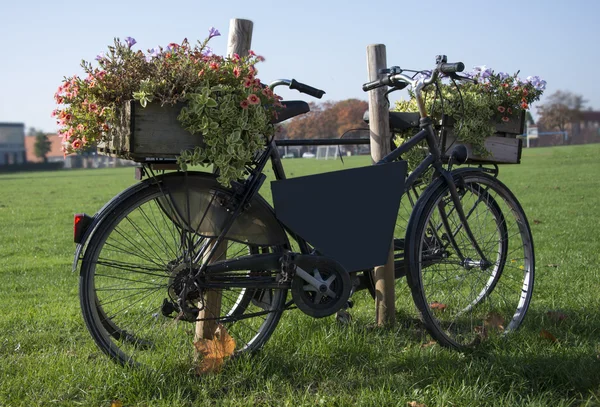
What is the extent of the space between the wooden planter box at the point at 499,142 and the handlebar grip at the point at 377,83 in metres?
0.58

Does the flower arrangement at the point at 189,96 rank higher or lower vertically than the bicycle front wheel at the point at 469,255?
higher

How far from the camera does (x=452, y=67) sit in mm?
3627

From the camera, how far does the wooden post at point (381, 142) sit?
4.14m

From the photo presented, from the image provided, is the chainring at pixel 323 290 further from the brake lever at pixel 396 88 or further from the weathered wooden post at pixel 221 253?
the brake lever at pixel 396 88

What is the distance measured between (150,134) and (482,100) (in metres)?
2.26

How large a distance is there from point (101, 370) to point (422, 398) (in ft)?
5.12

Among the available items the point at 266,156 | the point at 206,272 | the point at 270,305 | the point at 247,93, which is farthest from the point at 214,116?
the point at 270,305

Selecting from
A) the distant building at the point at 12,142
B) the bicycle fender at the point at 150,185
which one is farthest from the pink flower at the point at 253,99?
the distant building at the point at 12,142

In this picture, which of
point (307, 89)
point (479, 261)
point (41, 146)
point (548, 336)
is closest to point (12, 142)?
point (41, 146)

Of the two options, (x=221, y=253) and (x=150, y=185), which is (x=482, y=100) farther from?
(x=150, y=185)

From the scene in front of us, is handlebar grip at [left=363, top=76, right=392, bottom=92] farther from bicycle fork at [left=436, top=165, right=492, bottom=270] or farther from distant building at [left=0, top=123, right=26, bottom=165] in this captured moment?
distant building at [left=0, top=123, right=26, bottom=165]

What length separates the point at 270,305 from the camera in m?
3.64

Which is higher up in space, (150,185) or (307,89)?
(307,89)

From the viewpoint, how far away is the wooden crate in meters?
2.99
